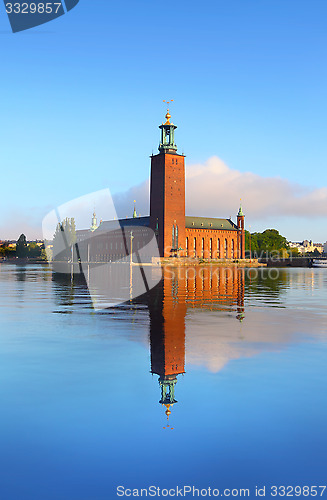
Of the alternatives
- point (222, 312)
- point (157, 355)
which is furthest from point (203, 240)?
point (157, 355)

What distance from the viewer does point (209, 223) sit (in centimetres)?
15075

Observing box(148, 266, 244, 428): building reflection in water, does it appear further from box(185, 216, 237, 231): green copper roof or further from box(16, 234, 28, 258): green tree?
box(16, 234, 28, 258): green tree

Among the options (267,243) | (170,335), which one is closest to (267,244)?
(267,243)

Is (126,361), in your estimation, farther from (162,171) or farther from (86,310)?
(162,171)

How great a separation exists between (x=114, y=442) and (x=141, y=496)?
107 cm

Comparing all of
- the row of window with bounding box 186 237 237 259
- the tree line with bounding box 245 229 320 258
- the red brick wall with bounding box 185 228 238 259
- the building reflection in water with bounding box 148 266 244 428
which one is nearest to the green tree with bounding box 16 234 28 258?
the red brick wall with bounding box 185 228 238 259

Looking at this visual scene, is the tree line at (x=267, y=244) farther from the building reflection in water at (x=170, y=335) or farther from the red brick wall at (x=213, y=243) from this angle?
the building reflection in water at (x=170, y=335)

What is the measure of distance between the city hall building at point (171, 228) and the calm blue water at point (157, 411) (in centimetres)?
10980

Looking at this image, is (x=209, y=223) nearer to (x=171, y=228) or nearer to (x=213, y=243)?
(x=213, y=243)

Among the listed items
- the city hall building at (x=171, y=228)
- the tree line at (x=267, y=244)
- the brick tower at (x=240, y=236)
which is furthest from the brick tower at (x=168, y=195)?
the tree line at (x=267, y=244)

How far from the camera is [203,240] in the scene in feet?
473

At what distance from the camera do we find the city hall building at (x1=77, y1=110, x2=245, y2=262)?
12338cm

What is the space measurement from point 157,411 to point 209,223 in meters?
145

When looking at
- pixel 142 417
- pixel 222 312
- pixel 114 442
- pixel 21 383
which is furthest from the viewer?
pixel 222 312
